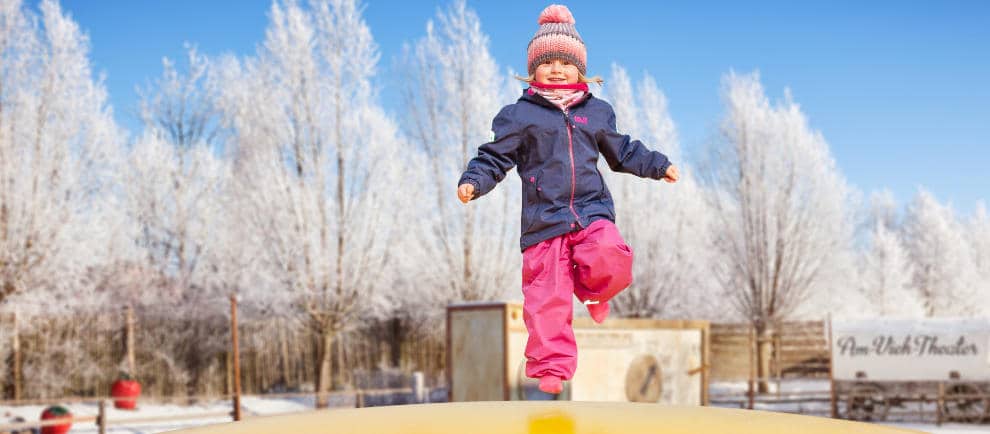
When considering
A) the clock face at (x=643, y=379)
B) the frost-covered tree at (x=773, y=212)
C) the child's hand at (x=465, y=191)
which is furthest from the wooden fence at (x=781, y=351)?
the child's hand at (x=465, y=191)

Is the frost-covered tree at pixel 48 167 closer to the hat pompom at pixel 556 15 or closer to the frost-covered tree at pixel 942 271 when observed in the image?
the hat pompom at pixel 556 15

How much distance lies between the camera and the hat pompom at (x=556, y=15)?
9.73 feet

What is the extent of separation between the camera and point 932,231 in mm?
34531

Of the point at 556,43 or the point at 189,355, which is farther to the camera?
the point at 189,355

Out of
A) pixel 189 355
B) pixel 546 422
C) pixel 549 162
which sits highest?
pixel 549 162

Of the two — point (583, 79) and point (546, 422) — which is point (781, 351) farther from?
point (546, 422)

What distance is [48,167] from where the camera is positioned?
16766mm

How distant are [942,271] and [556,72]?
117 ft

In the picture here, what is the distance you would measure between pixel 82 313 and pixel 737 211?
16761mm

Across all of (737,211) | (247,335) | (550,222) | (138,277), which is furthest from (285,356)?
(550,222)

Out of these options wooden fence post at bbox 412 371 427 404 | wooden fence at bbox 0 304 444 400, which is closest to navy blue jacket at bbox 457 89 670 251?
wooden fence post at bbox 412 371 427 404

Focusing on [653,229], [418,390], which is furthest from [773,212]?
[418,390]

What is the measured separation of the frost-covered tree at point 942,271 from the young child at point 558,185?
33.6 m

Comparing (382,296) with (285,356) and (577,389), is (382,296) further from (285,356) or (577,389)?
(577,389)
